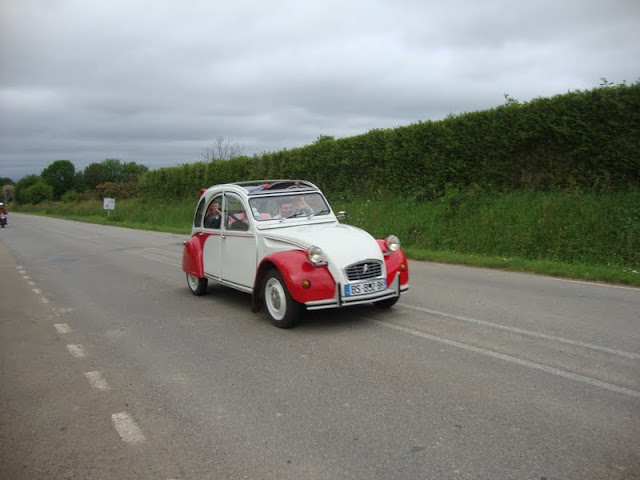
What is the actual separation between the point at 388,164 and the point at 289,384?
15.9 metres

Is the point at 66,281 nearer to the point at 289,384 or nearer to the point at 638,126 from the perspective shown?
the point at 289,384

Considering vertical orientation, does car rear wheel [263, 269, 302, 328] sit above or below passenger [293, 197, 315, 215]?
below

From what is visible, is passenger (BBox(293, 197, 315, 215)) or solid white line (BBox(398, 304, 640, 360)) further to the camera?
passenger (BBox(293, 197, 315, 215))

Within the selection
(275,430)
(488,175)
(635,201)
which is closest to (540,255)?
(635,201)

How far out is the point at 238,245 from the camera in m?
7.88

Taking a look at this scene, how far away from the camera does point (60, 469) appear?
3.45 metres

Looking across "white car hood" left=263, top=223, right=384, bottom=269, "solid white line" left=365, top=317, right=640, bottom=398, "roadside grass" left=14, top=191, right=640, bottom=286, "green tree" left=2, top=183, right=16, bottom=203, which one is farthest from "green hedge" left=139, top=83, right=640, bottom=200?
"green tree" left=2, top=183, right=16, bottom=203

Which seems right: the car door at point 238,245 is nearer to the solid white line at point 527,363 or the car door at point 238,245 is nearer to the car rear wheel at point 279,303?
the car rear wheel at point 279,303

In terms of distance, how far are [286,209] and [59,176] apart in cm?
15724

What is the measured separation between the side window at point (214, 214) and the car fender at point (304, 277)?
7.46ft

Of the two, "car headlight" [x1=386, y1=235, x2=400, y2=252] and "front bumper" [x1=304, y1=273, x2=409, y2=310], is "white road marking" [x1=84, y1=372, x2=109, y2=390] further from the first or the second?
"car headlight" [x1=386, y1=235, x2=400, y2=252]

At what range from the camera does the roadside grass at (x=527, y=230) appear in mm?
11127

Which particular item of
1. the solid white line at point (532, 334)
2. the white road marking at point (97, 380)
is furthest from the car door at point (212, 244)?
the white road marking at point (97, 380)

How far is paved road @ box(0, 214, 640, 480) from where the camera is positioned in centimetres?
341
